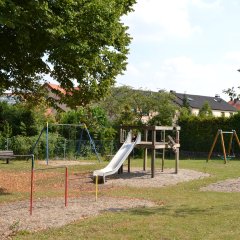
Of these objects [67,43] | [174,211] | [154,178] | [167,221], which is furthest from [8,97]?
[167,221]

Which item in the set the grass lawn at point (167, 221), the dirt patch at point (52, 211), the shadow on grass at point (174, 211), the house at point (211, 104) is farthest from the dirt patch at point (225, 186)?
the house at point (211, 104)

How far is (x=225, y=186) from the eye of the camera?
16.2 metres

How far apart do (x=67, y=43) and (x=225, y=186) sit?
8001 millimetres

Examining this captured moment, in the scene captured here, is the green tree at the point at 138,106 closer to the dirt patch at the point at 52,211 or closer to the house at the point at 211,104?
the dirt patch at the point at 52,211

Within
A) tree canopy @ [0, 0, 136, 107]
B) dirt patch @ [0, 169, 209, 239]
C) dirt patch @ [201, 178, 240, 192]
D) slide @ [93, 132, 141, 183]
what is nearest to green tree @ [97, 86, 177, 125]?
slide @ [93, 132, 141, 183]

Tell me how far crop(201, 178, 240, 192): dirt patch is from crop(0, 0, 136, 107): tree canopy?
5.12 meters

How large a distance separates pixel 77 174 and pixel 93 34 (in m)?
9.15

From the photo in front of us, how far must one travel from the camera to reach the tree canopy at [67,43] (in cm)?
1205

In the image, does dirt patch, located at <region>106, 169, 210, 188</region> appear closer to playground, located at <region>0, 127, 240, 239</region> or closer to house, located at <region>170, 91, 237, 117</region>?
playground, located at <region>0, 127, 240, 239</region>

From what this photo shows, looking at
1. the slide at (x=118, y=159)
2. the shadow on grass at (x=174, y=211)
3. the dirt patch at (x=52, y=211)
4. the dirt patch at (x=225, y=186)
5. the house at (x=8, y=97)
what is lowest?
the dirt patch at (x=52, y=211)

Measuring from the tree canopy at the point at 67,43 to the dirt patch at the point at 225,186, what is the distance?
Result: 512cm

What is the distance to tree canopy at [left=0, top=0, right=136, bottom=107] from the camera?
12.0 m

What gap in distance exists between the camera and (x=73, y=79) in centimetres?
1502

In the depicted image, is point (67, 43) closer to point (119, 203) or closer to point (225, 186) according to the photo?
point (119, 203)
